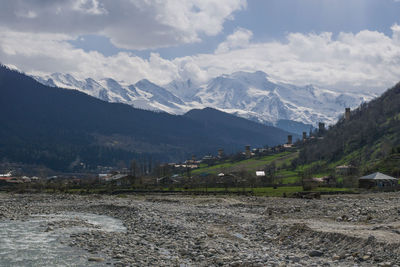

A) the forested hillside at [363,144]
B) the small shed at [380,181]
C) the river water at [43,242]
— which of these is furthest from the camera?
the forested hillside at [363,144]

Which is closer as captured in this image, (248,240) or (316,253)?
(316,253)

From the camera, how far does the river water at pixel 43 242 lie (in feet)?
101

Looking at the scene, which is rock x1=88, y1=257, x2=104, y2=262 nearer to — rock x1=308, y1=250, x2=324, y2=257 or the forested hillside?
rock x1=308, y1=250, x2=324, y2=257

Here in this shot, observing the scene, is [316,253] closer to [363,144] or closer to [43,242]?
[43,242]

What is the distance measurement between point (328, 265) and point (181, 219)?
2836cm

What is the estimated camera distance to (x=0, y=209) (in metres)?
64.5

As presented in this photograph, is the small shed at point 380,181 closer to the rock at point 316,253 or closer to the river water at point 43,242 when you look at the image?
the river water at point 43,242

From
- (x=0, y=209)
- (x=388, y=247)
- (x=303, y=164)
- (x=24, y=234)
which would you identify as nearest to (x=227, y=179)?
(x=303, y=164)

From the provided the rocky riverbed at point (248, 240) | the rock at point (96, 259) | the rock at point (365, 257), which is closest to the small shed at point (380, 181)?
the rocky riverbed at point (248, 240)

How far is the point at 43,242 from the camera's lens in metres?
37.7

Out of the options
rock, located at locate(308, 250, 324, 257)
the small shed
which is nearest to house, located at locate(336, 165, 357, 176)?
the small shed

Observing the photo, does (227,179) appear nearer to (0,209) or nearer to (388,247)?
(0,209)

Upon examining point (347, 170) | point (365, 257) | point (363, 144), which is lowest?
point (365, 257)

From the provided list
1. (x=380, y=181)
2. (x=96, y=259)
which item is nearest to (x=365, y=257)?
(x=96, y=259)
